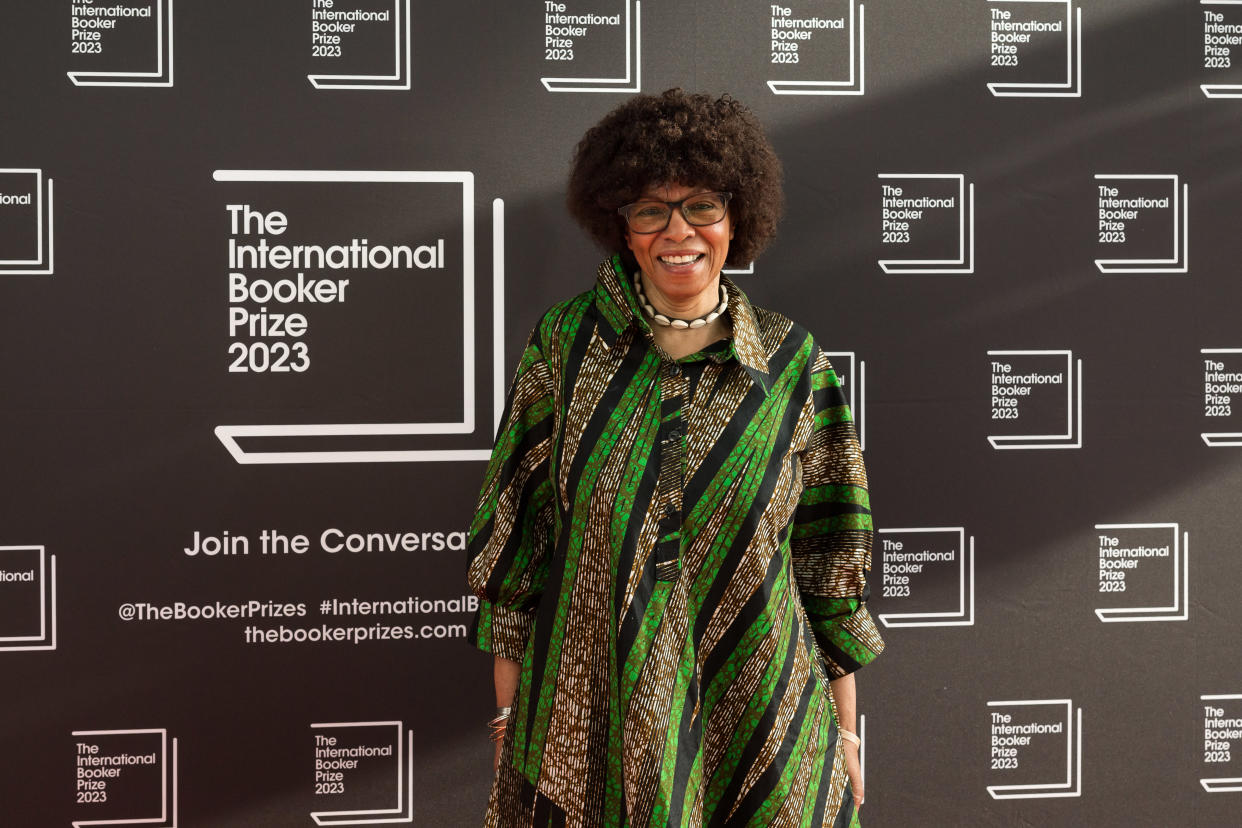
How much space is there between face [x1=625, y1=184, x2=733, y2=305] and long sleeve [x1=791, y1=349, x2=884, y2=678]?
21 centimetres

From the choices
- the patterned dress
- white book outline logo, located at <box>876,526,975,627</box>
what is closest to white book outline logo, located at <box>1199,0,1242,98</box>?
white book outline logo, located at <box>876,526,975,627</box>

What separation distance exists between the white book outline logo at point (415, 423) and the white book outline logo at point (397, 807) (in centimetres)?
58

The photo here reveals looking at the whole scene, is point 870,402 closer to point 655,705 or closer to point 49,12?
point 655,705

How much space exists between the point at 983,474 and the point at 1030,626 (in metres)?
0.36

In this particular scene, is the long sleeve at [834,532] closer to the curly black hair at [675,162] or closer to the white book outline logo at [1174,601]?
the curly black hair at [675,162]

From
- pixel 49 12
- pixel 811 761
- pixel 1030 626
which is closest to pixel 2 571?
pixel 49 12

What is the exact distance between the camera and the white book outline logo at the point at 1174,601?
2432 millimetres

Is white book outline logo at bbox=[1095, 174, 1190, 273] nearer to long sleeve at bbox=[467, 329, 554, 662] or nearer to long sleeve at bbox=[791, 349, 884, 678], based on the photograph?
long sleeve at bbox=[791, 349, 884, 678]

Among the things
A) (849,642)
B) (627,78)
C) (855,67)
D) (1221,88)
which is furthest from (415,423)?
(1221,88)

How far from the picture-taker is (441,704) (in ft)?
7.63

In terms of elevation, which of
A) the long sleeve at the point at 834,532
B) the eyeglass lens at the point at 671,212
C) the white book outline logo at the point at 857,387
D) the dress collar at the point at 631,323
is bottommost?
the long sleeve at the point at 834,532

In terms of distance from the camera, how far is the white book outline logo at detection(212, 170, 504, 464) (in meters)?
2.24

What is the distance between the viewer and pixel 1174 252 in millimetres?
2420

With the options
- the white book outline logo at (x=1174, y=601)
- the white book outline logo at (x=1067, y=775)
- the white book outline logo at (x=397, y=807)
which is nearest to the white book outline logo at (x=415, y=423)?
the white book outline logo at (x=397, y=807)
